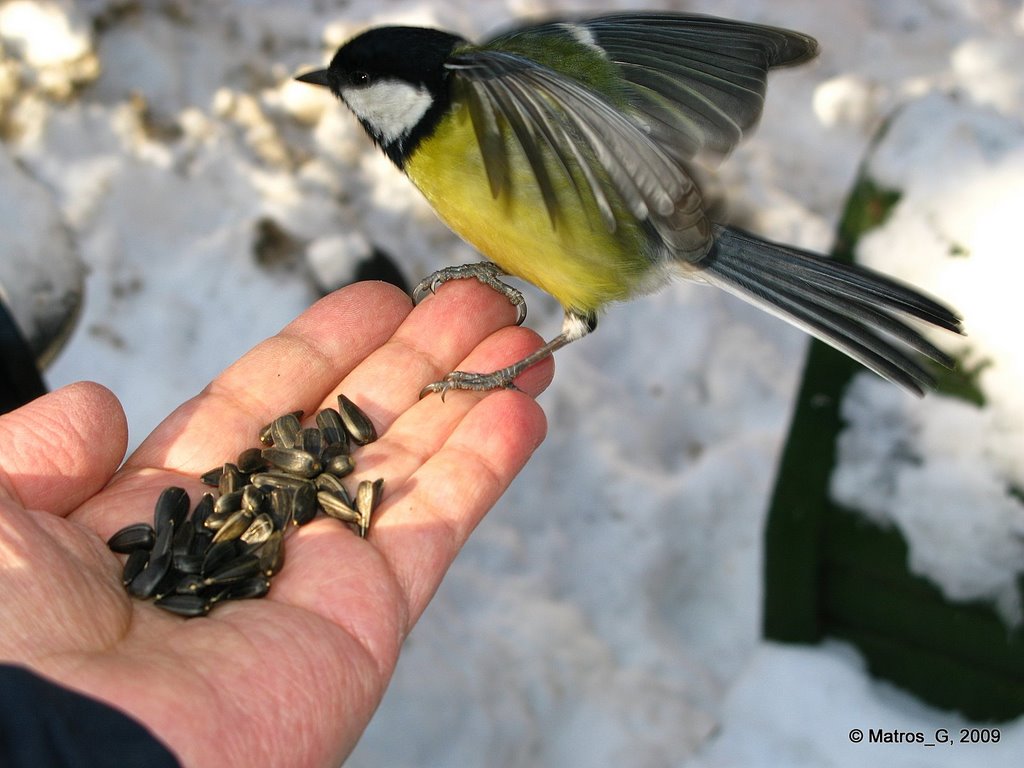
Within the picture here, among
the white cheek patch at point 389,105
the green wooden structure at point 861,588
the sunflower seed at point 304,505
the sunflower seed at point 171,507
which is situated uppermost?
the white cheek patch at point 389,105

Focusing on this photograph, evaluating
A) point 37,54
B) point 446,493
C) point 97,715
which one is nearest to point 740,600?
point 446,493

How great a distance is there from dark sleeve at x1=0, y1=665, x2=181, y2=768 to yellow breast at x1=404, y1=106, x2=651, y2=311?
100 centimetres

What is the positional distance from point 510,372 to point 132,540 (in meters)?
0.74

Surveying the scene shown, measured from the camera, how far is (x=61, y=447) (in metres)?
1.50

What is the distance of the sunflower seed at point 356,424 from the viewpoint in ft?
5.83

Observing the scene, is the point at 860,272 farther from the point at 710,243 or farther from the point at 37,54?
the point at 37,54

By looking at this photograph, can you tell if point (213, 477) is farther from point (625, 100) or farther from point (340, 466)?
point (625, 100)

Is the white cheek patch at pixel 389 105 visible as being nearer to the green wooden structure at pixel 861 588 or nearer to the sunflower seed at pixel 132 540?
the sunflower seed at pixel 132 540

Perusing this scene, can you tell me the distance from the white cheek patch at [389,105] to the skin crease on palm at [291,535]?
0.32m

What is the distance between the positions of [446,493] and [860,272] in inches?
33.4

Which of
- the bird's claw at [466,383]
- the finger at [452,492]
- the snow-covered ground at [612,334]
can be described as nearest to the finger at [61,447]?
the finger at [452,492]

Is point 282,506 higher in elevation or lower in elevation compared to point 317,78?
lower

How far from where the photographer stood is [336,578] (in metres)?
1.40

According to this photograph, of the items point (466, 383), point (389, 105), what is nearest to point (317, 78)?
point (389, 105)
